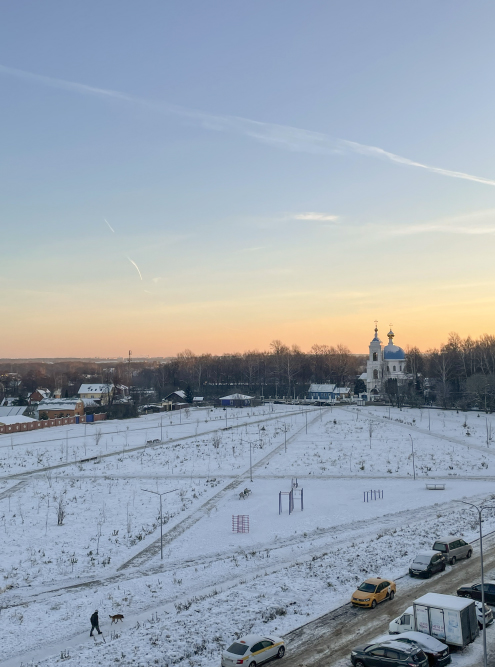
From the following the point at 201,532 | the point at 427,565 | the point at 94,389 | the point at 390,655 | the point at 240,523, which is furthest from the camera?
the point at 94,389

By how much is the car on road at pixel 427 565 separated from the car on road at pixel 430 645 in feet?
23.2

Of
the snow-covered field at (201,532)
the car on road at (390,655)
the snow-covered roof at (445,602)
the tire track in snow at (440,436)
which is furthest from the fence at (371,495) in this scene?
the car on road at (390,655)

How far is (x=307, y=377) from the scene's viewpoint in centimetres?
15788

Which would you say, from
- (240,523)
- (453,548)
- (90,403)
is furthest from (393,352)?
(453,548)

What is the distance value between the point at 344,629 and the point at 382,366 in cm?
10976

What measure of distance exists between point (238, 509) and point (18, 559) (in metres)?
14.1

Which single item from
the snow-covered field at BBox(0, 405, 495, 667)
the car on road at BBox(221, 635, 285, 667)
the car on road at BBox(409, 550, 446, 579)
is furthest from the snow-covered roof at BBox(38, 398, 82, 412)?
the car on road at BBox(221, 635, 285, 667)

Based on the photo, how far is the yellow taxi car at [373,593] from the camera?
21328mm

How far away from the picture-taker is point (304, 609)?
21641 mm

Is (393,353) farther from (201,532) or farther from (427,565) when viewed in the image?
(427,565)

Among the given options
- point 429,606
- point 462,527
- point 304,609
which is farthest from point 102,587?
point 462,527

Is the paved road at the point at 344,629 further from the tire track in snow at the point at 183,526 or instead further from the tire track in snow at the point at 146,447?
the tire track in snow at the point at 146,447

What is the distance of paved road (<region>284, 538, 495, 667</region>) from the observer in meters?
17.8

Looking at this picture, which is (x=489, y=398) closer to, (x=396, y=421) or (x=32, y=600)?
(x=396, y=421)
